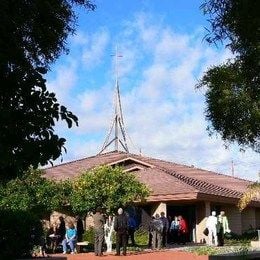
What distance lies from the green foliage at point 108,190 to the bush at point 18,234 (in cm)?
1167

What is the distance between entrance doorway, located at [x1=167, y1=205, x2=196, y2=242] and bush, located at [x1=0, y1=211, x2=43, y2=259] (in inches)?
750

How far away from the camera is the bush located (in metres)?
11.6

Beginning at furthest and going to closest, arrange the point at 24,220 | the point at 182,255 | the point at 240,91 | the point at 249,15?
the point at 182,255 → the point at 240,91 → the point at 24,220 → the point at 249,15

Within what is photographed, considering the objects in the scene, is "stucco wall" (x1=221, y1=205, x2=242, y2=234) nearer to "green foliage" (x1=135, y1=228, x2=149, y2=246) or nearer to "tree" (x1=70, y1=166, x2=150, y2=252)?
"green foliage" (x1=135, y1=228, x2=149, y2=246)

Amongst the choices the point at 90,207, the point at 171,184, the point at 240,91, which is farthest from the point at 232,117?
the point at 171,184

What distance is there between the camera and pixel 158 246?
2359 centimetres

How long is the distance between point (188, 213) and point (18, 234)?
67.9 feet

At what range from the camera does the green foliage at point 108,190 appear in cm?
2473

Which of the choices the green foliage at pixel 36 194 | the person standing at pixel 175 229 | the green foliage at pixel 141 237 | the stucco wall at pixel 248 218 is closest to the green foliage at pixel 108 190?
the green foliage at pixel 36 194

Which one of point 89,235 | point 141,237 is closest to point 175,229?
point 141,237

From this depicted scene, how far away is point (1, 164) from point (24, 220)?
701cm

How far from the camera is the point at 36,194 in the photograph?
85.3 ft

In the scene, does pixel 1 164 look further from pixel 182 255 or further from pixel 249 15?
pixel 182 255

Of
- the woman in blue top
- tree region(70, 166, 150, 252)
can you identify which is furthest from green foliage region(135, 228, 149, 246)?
the woman in blue top
